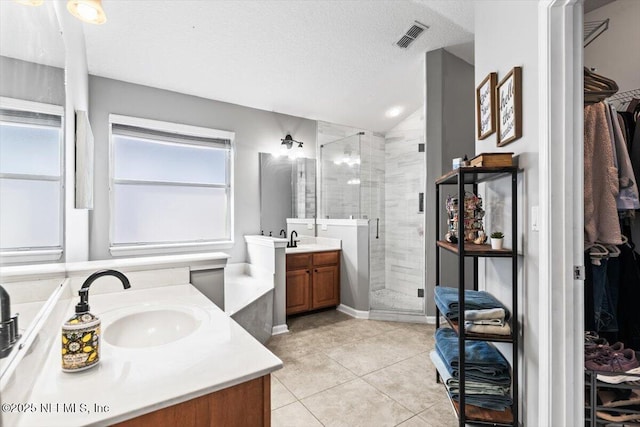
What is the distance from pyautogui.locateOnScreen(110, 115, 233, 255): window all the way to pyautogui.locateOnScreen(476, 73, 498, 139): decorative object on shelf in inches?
112

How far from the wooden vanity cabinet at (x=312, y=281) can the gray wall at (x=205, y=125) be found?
0.84 m

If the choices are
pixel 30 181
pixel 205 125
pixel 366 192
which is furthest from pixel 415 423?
pixel 205 125

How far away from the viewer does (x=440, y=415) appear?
6.00 ft

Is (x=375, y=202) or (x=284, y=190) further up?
(x=284, y=190)

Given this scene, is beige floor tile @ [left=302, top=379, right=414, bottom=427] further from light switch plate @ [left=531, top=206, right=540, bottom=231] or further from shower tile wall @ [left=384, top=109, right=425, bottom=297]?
shower tile wall @ [left=384, top=109, right=425, bottom=297]

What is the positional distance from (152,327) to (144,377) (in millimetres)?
604

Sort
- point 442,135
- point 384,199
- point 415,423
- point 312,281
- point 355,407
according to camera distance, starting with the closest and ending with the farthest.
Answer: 1. point 415,423
2. point 355,407
3. point 442,135
4. point 312,281
5. point 384,199

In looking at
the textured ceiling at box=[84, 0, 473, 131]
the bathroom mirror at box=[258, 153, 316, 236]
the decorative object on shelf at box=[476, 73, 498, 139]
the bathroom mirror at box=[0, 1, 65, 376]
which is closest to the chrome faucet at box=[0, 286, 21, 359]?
the bathroom mirror at box=[0, 1, 65, 376]

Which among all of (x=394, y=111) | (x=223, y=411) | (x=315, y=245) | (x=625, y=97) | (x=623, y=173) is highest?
(x=394, y=111)

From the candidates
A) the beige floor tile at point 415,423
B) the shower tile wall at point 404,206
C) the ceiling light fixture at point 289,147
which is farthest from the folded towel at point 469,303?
the ceiling light fixture at point 289,147

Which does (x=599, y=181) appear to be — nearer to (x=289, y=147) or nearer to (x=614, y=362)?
(x=614, y=362)

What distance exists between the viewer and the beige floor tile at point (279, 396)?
6.37 feet

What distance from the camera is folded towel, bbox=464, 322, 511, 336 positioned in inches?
59.8

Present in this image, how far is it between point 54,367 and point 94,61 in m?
3.03
